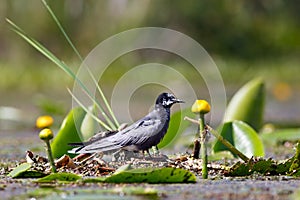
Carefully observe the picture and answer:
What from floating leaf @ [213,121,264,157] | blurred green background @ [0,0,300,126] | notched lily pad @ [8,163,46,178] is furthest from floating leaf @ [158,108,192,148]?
blurred green background @ [0,0,300,126]

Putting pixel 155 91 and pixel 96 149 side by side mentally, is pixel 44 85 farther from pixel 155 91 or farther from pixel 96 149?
pixel 96 149

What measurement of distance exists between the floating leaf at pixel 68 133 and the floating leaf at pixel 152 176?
1.09 m

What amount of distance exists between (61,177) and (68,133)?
3.43 ft

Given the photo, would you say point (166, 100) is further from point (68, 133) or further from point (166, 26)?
point (166, 26)

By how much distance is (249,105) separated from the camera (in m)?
5.23

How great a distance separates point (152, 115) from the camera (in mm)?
3496

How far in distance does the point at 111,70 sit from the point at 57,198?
9565 millimetres

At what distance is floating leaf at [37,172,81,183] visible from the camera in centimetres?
311

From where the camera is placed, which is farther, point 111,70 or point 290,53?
point 290,53

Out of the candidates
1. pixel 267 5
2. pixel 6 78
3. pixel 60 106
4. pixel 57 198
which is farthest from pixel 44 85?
pixel 57 198

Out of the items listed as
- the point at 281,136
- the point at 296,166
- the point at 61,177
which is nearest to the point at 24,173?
the point at 61,177

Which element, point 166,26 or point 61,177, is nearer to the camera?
point 61,177

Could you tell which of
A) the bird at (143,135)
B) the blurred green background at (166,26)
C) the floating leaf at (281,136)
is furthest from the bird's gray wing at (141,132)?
the blurred green background at (166,26)

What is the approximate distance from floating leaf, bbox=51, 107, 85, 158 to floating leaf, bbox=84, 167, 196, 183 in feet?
3.58
